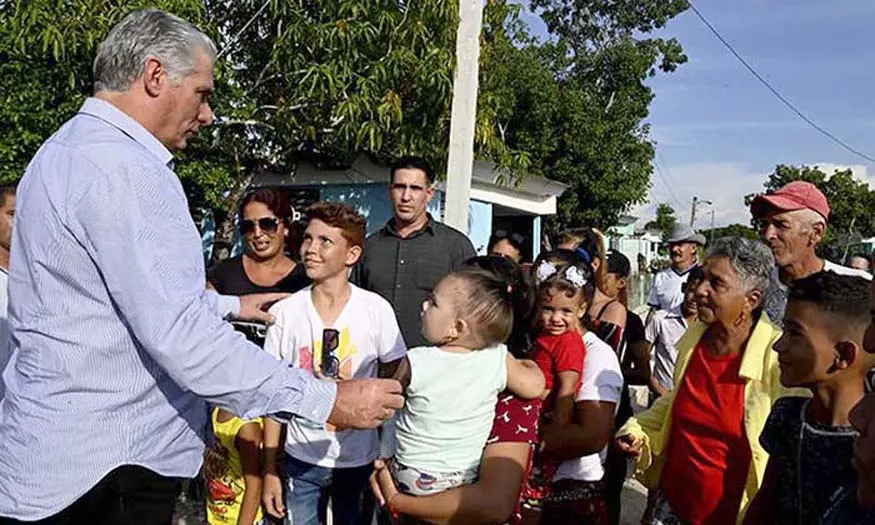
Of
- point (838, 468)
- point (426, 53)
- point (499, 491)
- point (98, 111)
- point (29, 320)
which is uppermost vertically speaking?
point (426, 53)

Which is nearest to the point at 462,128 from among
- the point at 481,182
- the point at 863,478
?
the point at 863,478

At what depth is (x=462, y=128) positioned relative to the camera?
18.2 ft

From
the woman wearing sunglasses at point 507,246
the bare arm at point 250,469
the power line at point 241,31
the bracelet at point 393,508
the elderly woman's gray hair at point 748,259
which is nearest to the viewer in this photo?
the bracelet at point 393,508

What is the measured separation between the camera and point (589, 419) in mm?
3098

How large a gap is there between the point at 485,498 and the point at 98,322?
1199 millimetres

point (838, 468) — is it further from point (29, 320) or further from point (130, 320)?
point (29, 320)

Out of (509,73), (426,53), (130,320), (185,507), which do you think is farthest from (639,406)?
(509,73)

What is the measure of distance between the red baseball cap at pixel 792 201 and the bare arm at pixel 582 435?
1.26 m

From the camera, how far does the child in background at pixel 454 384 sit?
255 centimetres

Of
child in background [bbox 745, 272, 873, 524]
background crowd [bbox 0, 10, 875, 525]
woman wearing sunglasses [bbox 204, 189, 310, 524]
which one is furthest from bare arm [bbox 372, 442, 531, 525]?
woman wearing sunglasses [bbox 204, 189, 310, 524]

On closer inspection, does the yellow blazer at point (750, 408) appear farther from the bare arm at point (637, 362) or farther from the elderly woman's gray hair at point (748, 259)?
the bare arm at point (637, 362)

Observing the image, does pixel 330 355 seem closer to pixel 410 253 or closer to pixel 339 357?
pixel 339 357

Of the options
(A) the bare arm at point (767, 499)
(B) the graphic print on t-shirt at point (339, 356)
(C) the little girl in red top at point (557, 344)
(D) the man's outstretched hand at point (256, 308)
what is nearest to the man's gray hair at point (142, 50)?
(D) the man's outstretched hand at point (256, 308)

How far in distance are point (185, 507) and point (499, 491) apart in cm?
360
